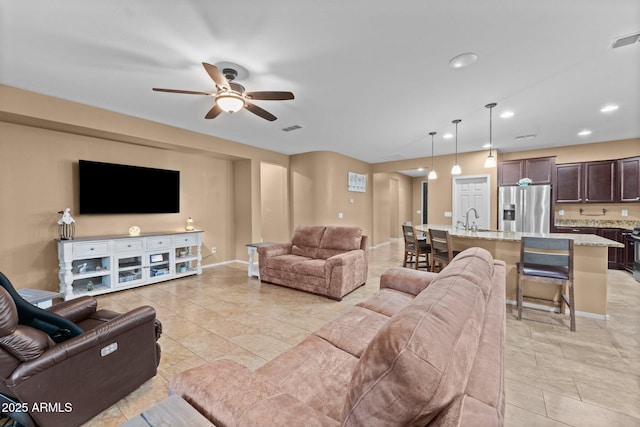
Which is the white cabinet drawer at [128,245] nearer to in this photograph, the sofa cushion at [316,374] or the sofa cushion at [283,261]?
the sofa cushion at [283,261]

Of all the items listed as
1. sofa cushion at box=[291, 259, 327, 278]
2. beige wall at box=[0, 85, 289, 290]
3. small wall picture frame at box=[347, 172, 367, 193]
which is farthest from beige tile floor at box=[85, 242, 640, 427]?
small wall picture frame at box=[347, 172, 367, 193]

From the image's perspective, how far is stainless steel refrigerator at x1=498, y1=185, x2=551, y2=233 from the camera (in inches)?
206

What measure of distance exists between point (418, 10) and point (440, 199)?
17.9ft

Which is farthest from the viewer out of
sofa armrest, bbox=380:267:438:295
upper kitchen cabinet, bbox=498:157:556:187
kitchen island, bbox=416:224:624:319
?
upper kitchen cabinet, bbox=498:157:556:187

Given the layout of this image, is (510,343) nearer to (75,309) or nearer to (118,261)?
(75,309)

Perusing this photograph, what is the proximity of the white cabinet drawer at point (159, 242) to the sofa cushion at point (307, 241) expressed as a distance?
82.2 inches

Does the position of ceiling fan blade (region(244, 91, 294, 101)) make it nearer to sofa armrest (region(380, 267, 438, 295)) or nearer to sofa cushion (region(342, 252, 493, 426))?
sofa armrest (region(380, 267, 438, 295))

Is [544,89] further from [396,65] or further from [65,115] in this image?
[65,115]

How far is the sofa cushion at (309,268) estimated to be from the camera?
3.65 metres

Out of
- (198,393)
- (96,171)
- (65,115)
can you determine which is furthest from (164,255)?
(198,393)

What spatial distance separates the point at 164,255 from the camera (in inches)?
177

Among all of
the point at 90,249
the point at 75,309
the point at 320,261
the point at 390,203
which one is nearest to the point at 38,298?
the point at 75,309

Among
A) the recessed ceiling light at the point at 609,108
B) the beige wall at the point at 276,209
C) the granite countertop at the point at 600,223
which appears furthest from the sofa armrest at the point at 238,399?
the granite countertop at the point at 600,223

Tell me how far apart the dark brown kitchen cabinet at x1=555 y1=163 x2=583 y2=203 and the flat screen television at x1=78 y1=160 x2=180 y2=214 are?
308 inches
